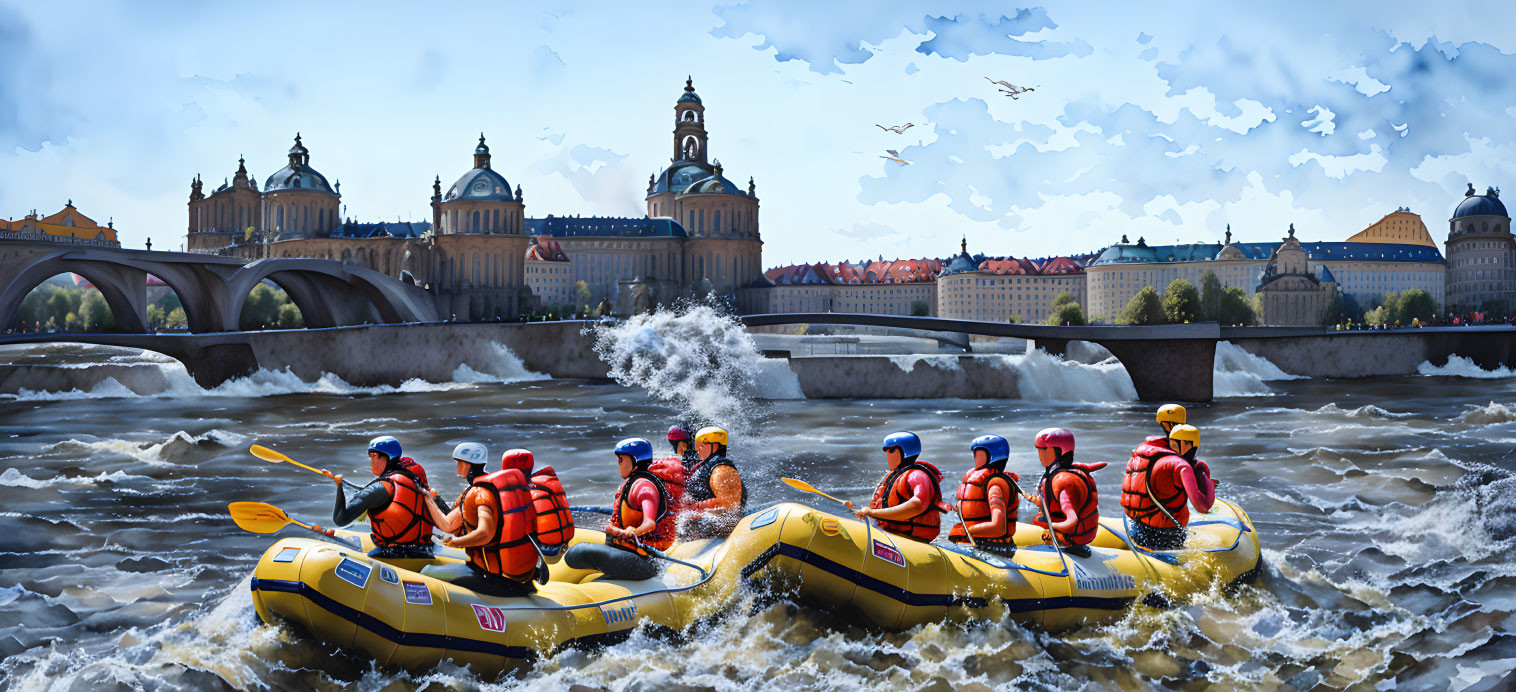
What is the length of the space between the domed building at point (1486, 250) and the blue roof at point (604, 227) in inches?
3759

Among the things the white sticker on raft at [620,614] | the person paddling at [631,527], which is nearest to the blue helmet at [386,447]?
the person paddling at [631,527]

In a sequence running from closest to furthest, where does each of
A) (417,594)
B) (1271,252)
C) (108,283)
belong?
1. (417,594)
2. (108,283)
3. (1271,252)

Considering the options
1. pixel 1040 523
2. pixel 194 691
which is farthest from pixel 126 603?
pixel 1040 523

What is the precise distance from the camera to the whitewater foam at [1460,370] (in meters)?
52.2

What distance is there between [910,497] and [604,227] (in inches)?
5461

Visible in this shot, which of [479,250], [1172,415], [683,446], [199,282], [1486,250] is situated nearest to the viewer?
[683,446]

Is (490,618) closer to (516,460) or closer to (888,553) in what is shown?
(516,460)

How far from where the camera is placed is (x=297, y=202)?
115m

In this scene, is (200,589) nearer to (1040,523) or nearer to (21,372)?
(1040,523)

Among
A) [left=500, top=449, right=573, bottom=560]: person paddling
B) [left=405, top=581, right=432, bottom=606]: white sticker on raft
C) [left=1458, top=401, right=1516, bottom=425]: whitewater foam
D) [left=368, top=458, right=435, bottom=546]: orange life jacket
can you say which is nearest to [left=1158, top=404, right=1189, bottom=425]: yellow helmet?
[left=500, top=449, right=573, bottom=560]: person paddling

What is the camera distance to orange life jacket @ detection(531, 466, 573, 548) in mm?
9945

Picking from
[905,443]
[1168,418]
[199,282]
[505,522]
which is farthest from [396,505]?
[199,282]

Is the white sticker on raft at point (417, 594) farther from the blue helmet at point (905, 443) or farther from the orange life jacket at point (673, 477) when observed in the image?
the blue helmet at point (905, 443)

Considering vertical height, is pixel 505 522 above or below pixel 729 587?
above
